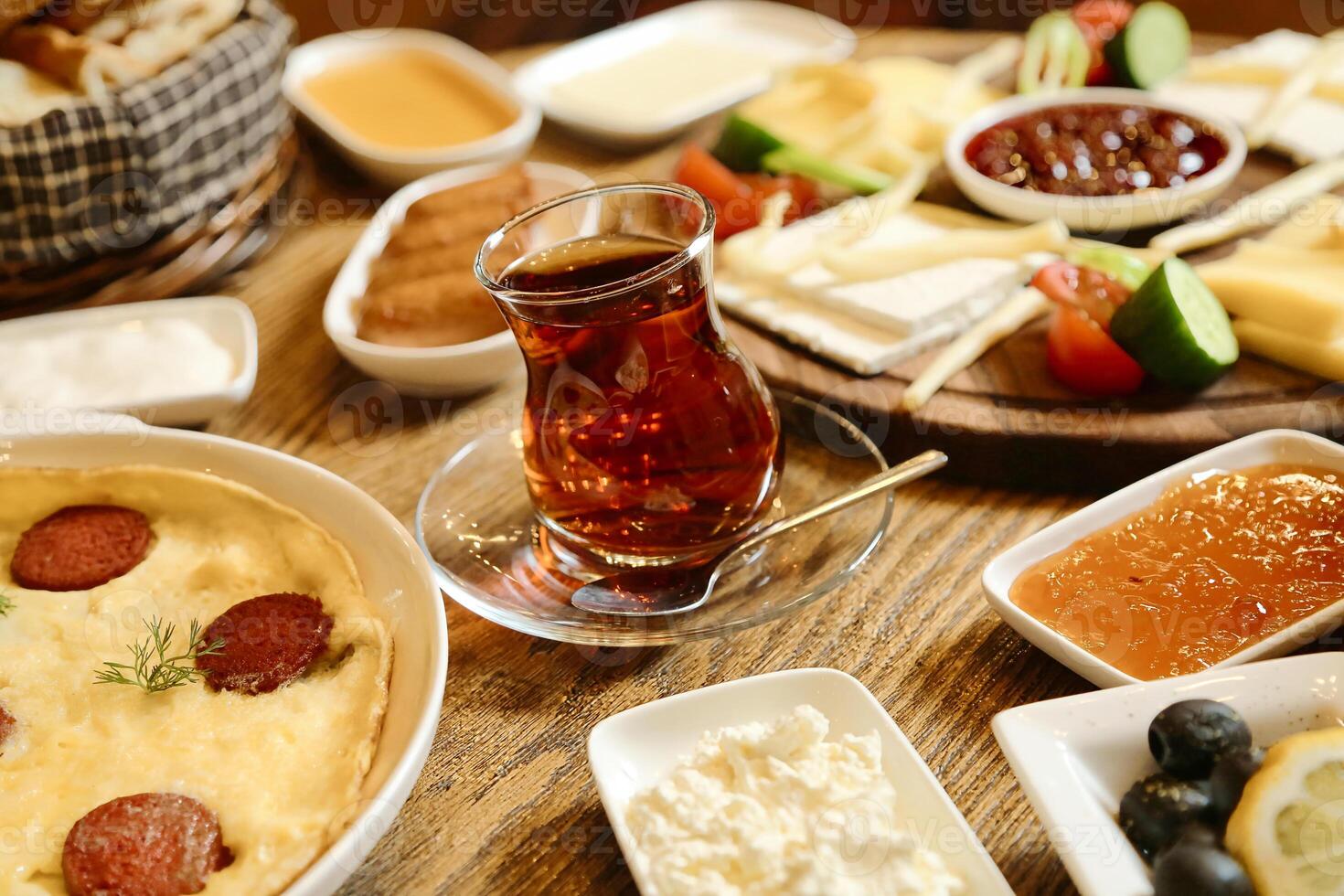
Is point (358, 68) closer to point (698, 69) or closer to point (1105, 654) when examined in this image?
point (698, 69)

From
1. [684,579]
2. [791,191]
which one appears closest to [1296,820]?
[684,579]

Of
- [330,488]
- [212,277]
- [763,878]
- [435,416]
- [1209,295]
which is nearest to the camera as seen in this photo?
[763,878]

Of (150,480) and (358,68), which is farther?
(358,68)

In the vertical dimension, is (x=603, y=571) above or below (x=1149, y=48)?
below

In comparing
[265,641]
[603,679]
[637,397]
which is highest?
[637,397]

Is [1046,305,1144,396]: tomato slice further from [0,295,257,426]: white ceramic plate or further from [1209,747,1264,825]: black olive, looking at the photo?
[0,295,257,426]: white ceramic plate

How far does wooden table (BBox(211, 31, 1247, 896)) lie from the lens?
1235 millimetres

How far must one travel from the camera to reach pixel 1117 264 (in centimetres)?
199

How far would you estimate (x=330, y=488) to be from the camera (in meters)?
1.54

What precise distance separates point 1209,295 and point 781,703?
1.13 m

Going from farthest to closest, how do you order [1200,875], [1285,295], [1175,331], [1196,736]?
[1285,295], [1175,331], [1196,736], [1200,875]

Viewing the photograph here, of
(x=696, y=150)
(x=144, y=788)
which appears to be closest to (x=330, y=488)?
(x=144, y=788)

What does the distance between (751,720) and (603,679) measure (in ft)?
0.86

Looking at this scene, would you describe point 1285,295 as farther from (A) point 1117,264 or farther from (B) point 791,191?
(B) point 791,191
